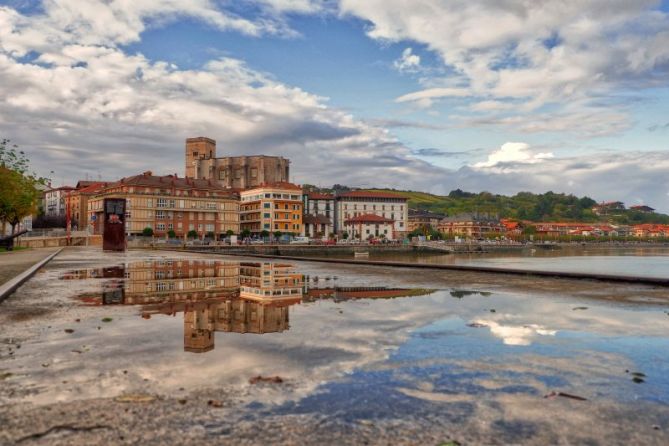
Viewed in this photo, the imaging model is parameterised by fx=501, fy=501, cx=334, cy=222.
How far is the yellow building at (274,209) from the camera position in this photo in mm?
130625

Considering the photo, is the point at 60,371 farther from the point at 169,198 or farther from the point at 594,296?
the point at 169,198

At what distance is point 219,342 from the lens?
7750 millimetres

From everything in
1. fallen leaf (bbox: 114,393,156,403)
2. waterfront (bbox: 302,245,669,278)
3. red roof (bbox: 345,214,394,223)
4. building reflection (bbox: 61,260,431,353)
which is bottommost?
waterfront (bbox: 302,245,669,278)

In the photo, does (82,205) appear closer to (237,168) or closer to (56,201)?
(56,201)

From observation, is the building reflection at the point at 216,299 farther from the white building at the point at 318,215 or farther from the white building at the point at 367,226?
the white building at the point at 367,226

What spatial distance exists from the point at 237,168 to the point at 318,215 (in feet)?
108

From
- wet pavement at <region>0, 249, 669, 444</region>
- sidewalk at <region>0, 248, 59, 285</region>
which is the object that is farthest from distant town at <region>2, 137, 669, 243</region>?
wet pavement at <region>0, 249, 669, 444</region>

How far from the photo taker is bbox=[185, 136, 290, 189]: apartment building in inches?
6417

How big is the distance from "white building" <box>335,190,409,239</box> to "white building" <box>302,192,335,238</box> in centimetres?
298

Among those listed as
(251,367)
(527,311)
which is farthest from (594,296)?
(251,367)

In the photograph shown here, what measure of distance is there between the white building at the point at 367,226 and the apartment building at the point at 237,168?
2731 centimetres

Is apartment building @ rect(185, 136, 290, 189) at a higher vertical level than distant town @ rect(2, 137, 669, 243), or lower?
higher

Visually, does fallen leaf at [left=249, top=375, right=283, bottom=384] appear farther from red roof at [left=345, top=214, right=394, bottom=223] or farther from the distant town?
red roof at [left=345, top=214, right=394, bottom=223]

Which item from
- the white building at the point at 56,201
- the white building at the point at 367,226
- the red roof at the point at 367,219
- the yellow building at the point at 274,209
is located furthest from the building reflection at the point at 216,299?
the white building at the point at 56,201
